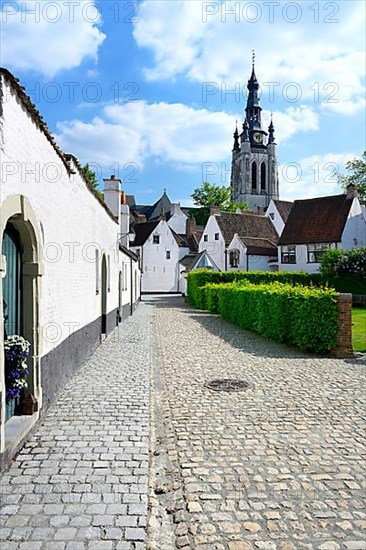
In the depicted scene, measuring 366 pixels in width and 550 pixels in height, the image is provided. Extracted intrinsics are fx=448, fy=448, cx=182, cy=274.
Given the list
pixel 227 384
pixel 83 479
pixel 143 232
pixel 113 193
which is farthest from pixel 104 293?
pixel 143 232

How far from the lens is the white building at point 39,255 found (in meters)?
4.41

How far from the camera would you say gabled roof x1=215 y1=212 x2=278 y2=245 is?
→ 1748 inches

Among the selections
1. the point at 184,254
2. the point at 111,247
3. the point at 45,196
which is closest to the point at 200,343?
the point at 111,247

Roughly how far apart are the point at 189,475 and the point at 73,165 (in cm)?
579

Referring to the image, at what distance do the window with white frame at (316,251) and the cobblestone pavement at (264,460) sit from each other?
95.3 feet

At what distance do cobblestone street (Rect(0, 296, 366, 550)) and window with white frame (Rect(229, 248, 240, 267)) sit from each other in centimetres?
3436

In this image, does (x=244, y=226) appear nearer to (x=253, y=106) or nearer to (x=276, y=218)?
(x=276, y=218)

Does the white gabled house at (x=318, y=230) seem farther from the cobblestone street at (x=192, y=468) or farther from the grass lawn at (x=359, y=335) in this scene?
the cobblestone street at (x=192, y=468)

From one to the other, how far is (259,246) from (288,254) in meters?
3.93

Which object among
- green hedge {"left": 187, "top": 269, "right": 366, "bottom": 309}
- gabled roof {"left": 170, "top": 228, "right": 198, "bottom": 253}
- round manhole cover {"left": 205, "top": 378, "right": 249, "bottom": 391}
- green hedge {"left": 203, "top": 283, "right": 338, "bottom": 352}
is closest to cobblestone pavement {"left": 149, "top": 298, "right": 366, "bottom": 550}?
round manhole cover {"left": 205, "top": 378, "right": 249, "bottom": 391}

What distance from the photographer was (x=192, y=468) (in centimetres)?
426

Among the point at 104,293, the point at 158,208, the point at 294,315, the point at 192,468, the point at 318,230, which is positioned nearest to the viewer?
the point at 192,468

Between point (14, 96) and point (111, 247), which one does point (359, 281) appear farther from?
point (14, 96)

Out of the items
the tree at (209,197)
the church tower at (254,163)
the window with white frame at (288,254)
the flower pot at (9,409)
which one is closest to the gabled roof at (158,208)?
the tree at (209,197)
